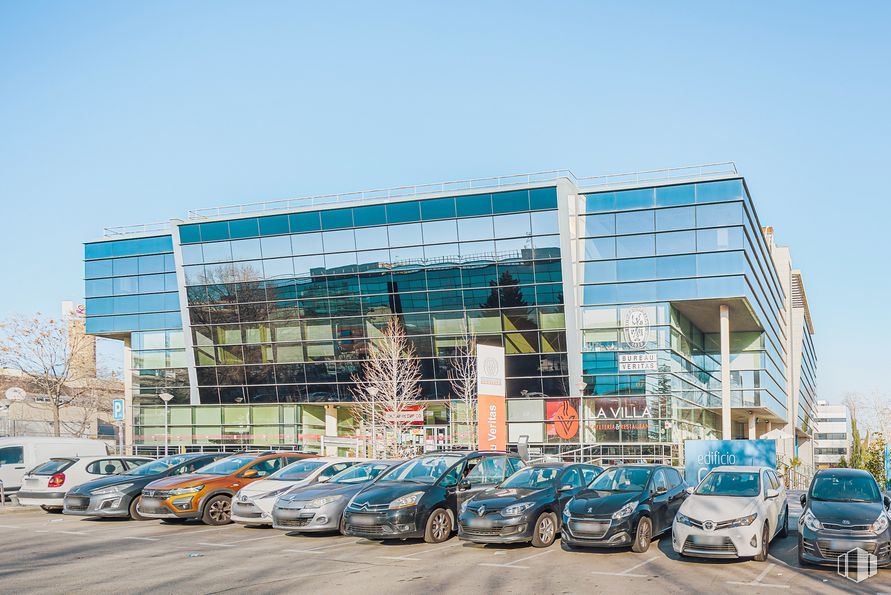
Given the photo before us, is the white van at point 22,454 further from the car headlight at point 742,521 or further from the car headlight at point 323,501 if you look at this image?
the car headlight at point 742,521

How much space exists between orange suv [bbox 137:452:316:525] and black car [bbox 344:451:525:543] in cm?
488

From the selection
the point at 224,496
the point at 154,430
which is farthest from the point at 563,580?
the point at 154,430

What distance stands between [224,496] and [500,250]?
23.8 metres

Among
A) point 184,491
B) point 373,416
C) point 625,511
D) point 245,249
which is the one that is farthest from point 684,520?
point 245,249

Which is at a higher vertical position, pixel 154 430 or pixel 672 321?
pixel 672 321

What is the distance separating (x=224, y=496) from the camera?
19594 millimetres

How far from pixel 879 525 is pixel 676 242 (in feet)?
90.5

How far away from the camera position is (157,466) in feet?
73.0

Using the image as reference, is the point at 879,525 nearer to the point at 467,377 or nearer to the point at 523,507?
the point at 523,507

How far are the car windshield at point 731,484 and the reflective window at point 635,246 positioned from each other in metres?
25.3

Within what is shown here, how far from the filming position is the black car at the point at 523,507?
14.6m

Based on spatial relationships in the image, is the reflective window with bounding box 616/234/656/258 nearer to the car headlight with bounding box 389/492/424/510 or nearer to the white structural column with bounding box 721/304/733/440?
the white structural column with bounding box 721/304/733/440

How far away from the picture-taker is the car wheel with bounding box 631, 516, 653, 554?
1423 cm

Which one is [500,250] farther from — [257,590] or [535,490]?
[257,590]
